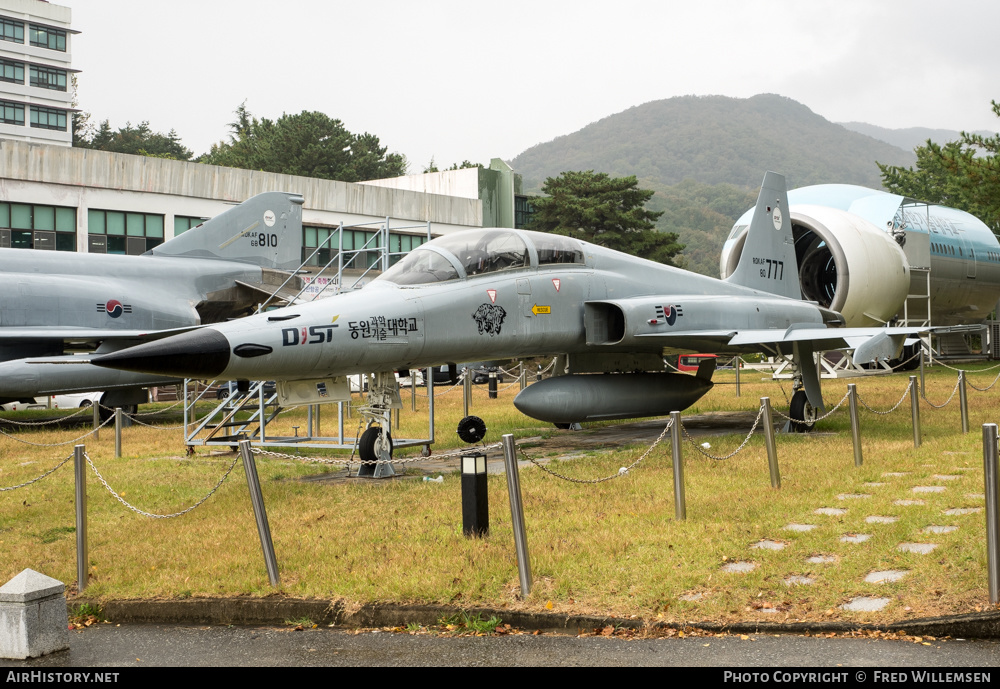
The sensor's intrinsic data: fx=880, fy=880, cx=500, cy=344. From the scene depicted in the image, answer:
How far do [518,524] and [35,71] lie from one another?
90571mm

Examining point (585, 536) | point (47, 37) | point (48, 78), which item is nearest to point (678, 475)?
point (585, 536)

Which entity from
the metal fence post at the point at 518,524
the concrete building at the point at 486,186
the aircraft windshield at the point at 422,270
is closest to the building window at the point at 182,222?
the concrete building at the point at 486,186

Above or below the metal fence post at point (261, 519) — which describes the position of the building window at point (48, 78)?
above

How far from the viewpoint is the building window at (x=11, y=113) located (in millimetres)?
80188

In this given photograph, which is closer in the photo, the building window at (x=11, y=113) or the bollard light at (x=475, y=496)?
the bollard light at (x=475, y=496)

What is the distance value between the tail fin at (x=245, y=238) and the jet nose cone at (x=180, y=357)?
12.8 meters

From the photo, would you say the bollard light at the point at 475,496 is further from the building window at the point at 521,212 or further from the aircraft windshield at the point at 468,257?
the building window at the point at 521,212

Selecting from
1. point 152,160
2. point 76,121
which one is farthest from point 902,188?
point 76,121

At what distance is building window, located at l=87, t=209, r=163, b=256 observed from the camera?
106 ft

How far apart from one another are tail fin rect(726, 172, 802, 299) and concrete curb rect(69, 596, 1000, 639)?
448 inches

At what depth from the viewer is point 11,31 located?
3088 inches

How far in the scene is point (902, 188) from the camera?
56344mm
